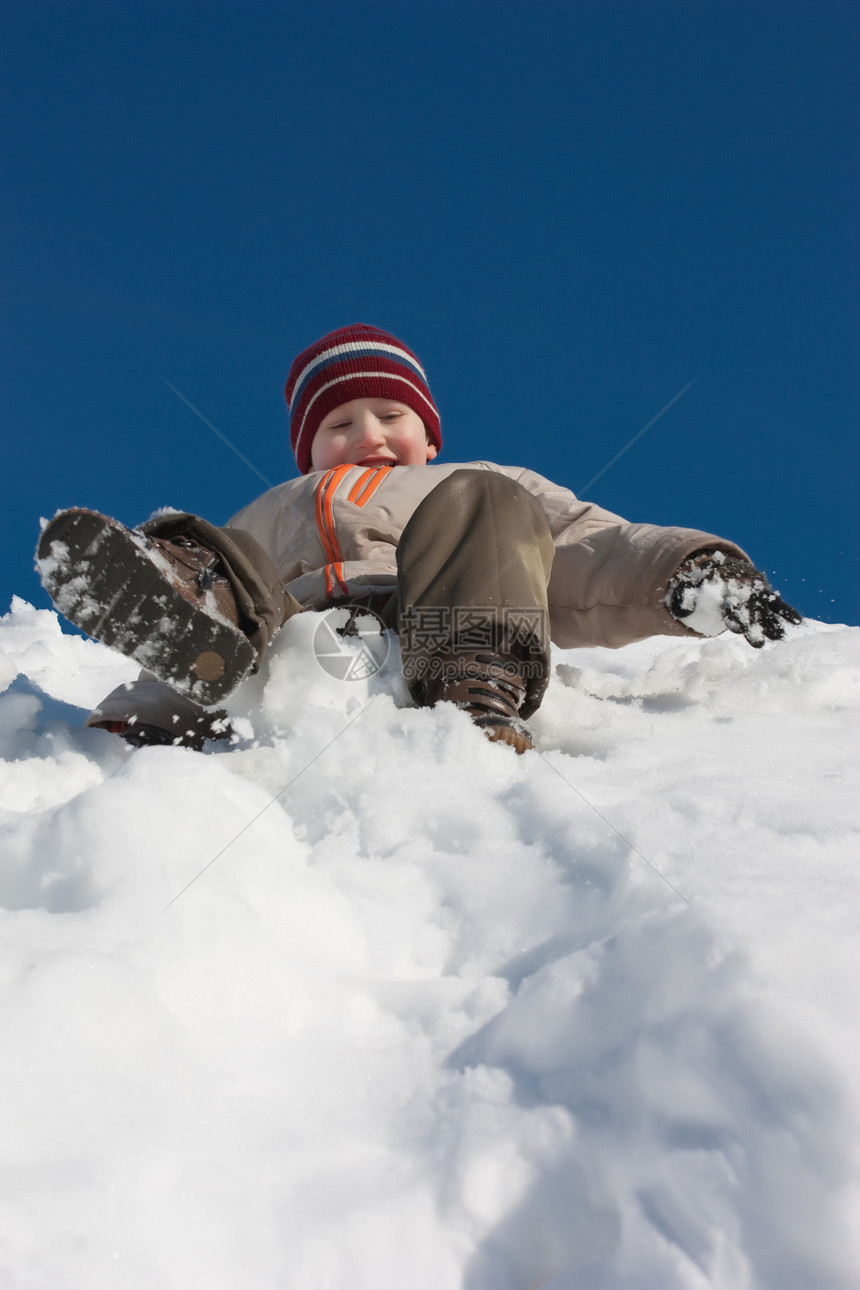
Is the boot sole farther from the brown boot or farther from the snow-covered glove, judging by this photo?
the snow-covered glove

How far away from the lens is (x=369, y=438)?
253cm

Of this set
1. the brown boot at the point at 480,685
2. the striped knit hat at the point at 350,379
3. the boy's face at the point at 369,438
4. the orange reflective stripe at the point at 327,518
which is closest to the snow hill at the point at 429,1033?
the brown boot at the point at 480,685

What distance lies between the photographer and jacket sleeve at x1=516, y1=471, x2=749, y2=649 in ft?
5.02

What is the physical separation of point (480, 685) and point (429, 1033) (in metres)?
0.65

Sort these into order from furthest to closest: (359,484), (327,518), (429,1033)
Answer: (359,484)
(327,518)
(429,1033)

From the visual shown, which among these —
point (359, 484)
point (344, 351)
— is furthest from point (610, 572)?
point (344, 351)

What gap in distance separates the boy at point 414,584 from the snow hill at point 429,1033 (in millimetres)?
247

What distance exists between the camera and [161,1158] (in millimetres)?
452

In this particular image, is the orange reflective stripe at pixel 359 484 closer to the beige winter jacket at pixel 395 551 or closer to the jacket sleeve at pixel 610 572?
the beige winter jacket at pixel 395 551

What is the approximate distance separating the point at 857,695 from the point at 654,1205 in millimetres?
1355

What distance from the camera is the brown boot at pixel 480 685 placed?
3.81 feet

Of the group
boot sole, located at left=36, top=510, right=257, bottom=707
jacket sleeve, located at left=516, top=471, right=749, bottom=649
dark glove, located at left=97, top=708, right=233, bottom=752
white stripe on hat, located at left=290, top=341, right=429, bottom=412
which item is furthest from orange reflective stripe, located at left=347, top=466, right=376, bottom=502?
white stripe on hat, located at left=290, top=341, right=429, bottom=412

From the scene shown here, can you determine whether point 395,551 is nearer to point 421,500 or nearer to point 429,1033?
point 421,500

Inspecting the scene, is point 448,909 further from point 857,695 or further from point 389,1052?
point 857,695
